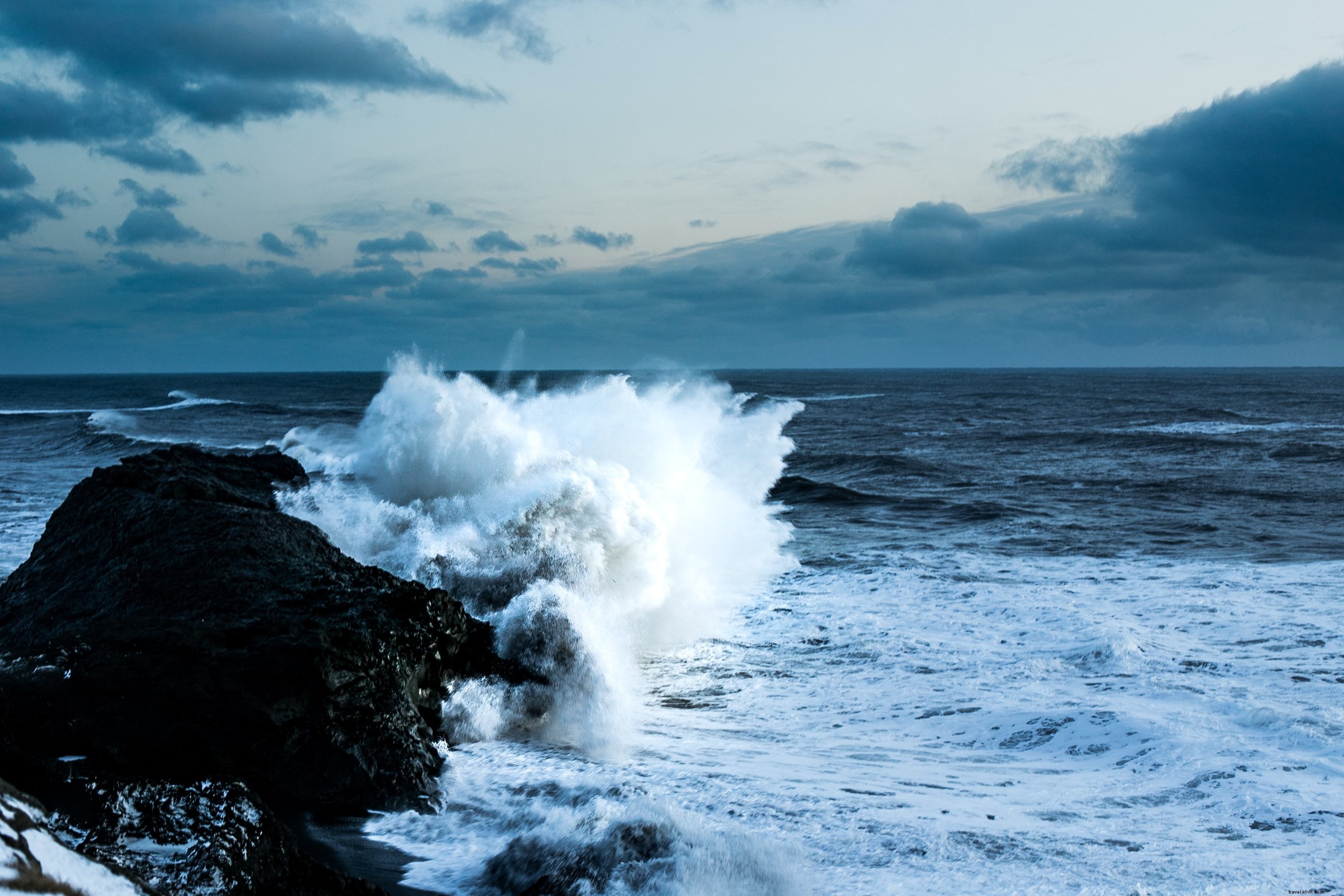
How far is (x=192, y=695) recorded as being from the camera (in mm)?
4227

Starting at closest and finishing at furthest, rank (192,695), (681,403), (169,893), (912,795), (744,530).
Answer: (169,893), (192,695), (912,795), (744,530), (681,403)

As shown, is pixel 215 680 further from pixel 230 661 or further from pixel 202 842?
Result: pixel 202 842

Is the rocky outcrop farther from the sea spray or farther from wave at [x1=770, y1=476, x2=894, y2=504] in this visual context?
wave at [x1=770, y1=476, x2=894, y2=504]

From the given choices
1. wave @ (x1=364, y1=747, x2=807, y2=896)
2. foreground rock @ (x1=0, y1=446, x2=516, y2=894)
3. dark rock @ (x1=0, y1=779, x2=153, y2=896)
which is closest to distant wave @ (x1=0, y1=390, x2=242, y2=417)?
foreground rock @ (x1=0, y1=446, x2=516, y2=894)

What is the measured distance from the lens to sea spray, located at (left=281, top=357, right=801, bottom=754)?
6234mm

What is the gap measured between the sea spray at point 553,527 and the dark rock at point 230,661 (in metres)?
0.55

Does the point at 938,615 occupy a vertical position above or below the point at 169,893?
below

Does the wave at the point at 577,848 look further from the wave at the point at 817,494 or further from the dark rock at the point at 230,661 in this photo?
the wave at the point at 817,494

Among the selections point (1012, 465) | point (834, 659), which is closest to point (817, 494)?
point (1012, 465)

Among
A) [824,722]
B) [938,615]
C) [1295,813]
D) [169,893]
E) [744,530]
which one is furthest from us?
[744,530]

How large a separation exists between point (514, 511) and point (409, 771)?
4.51 meters

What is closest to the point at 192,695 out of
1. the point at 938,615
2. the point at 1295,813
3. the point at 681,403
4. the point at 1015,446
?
the point at 1295,813

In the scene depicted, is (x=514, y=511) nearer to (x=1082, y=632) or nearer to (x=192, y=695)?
(x=192, y=695)

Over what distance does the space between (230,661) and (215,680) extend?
0.15 metres
